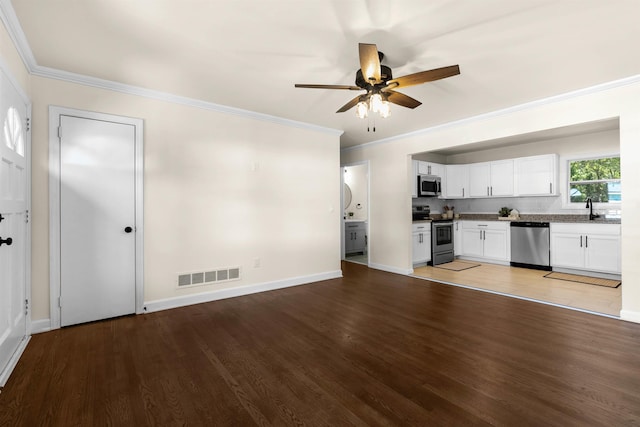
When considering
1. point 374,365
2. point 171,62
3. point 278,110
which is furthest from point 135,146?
point 374,365

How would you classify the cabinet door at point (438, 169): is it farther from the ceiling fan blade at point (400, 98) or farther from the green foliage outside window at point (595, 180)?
the ceiling fan blade at point (400, 98)

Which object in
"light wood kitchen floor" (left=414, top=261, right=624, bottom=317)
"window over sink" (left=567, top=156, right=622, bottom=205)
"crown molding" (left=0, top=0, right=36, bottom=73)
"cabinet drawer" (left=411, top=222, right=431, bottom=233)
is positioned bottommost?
"light wood kitchen floor" (left=414, top=261, right=624, bottom=317)

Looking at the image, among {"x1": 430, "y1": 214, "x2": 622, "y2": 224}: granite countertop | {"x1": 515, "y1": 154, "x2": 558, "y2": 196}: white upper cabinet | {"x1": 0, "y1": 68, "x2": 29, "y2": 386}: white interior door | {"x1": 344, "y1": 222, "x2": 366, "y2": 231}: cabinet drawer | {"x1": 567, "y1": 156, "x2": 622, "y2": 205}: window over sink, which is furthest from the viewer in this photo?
{"x1": 344, "y1": 222, "x2": 366, "y2": 231}: cabinet drawer

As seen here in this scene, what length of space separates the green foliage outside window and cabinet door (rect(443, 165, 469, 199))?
1802 millimetres

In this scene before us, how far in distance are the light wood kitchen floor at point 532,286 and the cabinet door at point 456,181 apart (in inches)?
67.3

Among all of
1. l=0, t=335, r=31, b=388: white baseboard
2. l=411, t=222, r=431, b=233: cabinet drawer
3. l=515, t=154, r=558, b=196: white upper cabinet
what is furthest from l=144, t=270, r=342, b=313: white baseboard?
l=515, t=154, r=558, b=196: white upper cabinet

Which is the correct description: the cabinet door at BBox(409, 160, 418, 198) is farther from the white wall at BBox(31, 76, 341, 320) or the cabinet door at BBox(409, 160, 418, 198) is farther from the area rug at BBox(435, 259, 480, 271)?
the white wall at BBox(31, 76, 341, 320)

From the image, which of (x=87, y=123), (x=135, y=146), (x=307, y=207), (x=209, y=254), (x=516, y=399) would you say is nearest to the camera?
(x=516, y=399)

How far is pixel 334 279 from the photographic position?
5.01 metres

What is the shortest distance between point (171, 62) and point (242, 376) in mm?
2747

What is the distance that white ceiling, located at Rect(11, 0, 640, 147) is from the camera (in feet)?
6.71

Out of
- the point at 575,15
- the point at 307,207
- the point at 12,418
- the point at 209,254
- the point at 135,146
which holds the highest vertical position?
the point at 575,15

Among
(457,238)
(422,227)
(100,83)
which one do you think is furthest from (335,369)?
(457,238)

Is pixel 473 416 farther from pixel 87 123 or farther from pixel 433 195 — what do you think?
pixel 433 195
